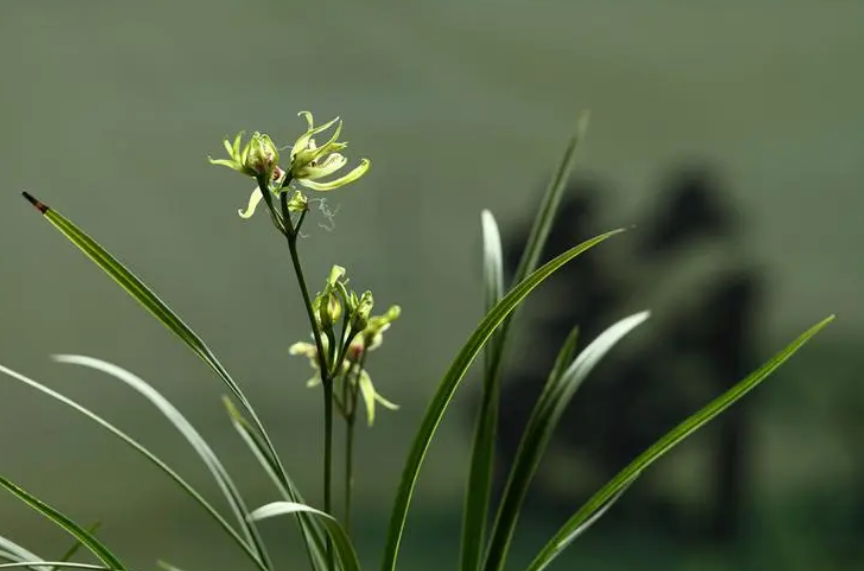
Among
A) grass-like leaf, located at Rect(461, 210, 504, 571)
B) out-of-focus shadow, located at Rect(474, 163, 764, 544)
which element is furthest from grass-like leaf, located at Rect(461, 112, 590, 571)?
out-of-focus shadow, located at Rect(474, 163, 764, 544)

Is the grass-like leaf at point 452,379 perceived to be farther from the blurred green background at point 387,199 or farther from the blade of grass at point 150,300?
the blurred green background at point 387,199

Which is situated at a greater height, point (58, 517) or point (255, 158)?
point (255, 158)

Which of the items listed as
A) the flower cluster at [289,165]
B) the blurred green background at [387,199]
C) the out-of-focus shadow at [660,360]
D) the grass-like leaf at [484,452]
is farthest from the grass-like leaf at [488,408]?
the out-of-focus shadow at [660,360]

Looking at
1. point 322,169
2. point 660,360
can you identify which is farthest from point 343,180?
point 660,360

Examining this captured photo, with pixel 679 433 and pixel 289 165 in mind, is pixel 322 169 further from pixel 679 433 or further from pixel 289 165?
pixel 679 433

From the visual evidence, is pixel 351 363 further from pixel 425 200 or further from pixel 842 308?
pixel 842 308

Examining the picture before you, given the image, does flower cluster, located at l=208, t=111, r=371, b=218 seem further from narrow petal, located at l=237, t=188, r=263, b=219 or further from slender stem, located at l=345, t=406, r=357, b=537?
slender stem, located at l=345, t=406, r=357, b=537
